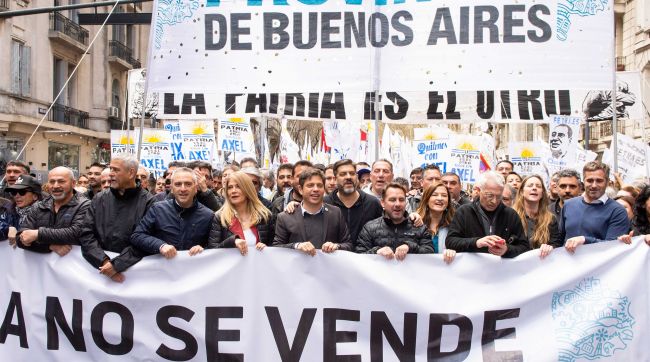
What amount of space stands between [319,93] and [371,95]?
0.50 meters

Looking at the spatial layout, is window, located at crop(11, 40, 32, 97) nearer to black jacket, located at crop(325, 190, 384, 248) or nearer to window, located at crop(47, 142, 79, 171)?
window, located at crop(47, 142, 79, 171)

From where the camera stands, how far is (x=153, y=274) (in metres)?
5.33

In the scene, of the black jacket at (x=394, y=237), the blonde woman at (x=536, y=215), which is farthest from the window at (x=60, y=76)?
the black jacket at (x=394, y=237)

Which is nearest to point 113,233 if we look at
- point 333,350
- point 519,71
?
point 333,350

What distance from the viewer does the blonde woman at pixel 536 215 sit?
19.0 feet

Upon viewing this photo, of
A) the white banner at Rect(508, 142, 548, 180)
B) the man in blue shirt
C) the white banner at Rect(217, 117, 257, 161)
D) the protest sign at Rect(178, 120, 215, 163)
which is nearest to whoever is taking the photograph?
the man in blue shirt

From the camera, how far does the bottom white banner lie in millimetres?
5051

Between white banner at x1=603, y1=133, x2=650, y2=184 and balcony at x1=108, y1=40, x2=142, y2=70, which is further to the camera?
balcony at x1=108, y1=40, x2=142, y2=70

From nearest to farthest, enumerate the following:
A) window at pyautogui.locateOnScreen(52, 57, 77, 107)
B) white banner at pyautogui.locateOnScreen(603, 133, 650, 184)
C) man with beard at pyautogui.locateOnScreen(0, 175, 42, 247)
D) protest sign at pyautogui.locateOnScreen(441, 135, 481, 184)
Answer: man with beard at pyautogui.locateOnScreen(0, 175, 42, 247) → protest sign at pyautogui.locateOnScreen(441, 135, 481, 184) → white banner at pyautogui.locateOnScreen(603, 133, 650, 184) → window at pyautogui.locateOnScreen(52, 57, 77, 107)

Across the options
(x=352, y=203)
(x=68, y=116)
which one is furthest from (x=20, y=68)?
(x=352, y=203)

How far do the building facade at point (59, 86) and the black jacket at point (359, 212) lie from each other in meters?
17.0

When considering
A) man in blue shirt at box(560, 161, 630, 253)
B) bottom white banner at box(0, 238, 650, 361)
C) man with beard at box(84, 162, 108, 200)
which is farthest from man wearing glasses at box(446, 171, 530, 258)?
man with beard at box(84, 162, 108, 200)

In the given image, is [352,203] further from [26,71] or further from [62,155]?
[62,155]

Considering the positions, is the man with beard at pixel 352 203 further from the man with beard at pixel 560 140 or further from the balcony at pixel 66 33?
the balcony at pixel 66 33
